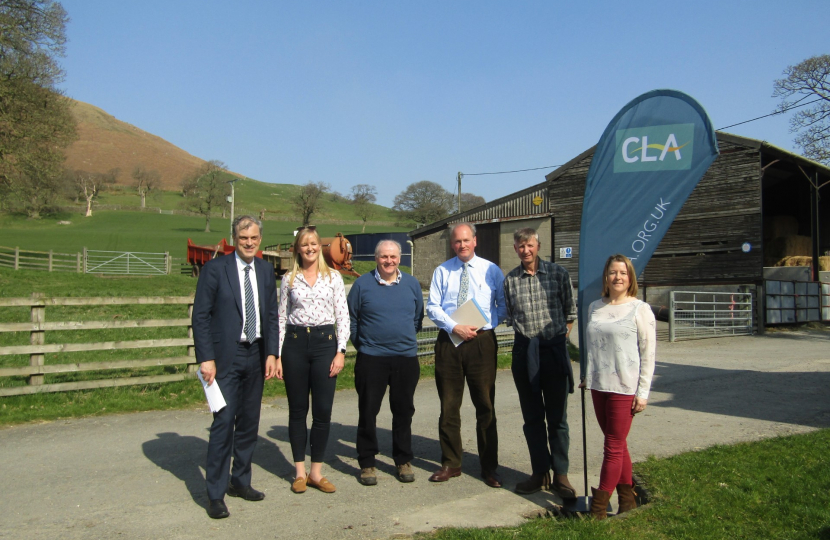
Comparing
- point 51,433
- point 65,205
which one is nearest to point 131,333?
point 51,433

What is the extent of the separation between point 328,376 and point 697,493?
279cm

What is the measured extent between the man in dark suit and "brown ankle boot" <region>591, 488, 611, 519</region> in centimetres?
234

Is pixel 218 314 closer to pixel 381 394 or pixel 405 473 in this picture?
pixel 381 394

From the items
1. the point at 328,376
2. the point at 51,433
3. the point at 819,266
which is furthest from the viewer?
the point at 819,266

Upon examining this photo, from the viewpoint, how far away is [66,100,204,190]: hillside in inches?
5103

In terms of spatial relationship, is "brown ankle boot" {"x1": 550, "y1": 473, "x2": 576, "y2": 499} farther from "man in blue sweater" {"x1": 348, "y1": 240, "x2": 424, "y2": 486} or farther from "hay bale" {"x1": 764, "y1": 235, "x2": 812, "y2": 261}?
"hay bale" {"x1": 764, "y1": 235, "x2": 812, "y2": 261}

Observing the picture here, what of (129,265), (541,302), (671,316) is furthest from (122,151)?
(541,302)

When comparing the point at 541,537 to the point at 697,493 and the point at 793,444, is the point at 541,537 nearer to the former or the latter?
the point at 697,493

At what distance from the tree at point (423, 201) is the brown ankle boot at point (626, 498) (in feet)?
245

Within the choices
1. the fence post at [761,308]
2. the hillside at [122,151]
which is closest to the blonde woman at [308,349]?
the fence post at [761,308]

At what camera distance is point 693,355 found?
40.7ft

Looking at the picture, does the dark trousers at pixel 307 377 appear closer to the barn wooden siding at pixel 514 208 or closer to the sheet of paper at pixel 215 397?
the sheet of paper at pixel 215 397

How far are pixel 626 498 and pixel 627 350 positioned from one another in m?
1.08

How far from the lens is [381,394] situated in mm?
4875
